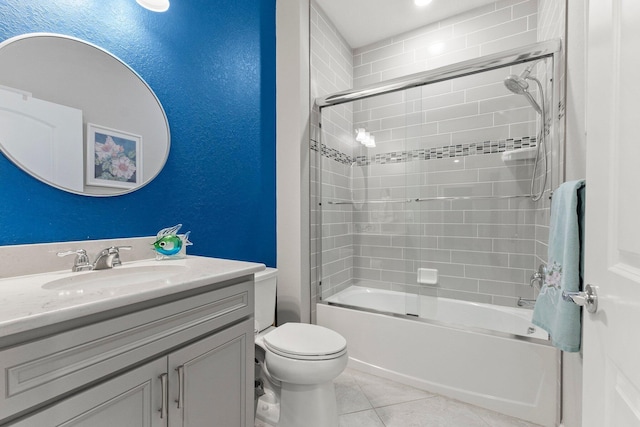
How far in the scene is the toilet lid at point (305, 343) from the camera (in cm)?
132

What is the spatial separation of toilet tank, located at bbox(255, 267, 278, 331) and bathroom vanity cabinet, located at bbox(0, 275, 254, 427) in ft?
1.68

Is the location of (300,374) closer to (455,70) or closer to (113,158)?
(113,158)

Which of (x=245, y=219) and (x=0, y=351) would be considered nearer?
(x=0, y=351)

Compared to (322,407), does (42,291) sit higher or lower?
higher

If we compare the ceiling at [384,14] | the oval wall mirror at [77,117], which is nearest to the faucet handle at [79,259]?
the oval wall mirror at [77,117]

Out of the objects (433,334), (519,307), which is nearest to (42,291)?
(433,334)

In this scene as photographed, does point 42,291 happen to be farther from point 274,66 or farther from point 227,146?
point 274,66

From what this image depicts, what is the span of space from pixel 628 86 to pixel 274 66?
2.08m

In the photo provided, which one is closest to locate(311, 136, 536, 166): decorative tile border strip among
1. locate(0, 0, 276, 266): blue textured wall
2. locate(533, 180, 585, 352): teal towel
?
locate(0, 0, 276, 266): blue textured wall

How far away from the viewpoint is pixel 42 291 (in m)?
0.79

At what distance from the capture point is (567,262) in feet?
3.66

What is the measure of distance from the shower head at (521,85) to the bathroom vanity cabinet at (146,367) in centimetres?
212

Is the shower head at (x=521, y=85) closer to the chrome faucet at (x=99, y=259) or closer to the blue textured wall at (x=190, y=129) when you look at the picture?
the blue textured wall at (x=190, y=129)

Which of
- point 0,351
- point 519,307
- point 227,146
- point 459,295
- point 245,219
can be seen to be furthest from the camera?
point 459,295
